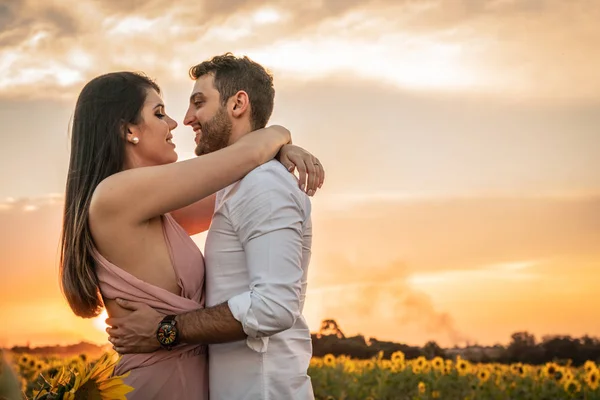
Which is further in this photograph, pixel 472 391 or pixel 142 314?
pixel 472 391

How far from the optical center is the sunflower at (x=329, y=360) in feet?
28.2

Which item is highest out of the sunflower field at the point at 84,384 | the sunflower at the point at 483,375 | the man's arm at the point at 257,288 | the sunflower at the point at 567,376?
the man's arm at the point at 257,288

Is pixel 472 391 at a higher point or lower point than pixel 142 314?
lower

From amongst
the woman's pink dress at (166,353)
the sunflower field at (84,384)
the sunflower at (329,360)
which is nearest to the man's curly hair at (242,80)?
the woman's pink dress at (166,353)

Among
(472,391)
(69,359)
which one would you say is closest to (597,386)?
(472,391)

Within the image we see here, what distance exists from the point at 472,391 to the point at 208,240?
549 centimetres

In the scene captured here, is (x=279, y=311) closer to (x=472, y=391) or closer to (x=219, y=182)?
(x=219, y=182)

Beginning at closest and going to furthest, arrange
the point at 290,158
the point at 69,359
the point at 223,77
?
the point at 290,158
the point at 223,77
the point at 69,359

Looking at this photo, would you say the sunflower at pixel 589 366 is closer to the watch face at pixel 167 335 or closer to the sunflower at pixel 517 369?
the sunflower at pixel 517 369

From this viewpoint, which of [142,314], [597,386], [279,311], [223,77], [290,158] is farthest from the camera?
[597,386]

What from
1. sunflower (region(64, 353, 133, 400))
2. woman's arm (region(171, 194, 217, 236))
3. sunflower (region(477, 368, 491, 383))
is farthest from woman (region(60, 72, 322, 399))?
sunflower (region(477, 368, 491, 383))

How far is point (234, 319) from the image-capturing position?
283 cm

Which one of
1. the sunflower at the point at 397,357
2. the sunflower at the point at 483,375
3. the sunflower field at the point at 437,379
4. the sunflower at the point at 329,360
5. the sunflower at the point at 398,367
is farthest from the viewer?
the sunflower at the point at 397,357

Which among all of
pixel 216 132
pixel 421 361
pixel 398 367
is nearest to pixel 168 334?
pixel 216 132
